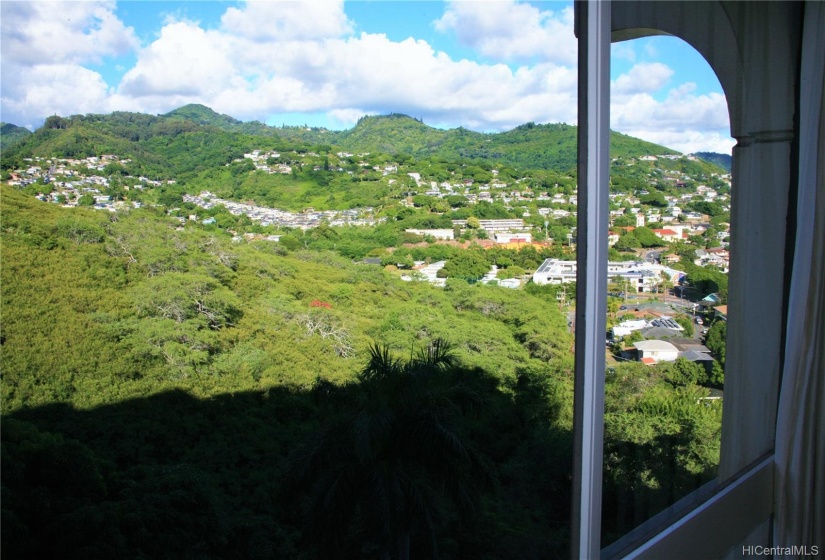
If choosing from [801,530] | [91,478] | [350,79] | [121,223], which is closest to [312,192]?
[350,79]

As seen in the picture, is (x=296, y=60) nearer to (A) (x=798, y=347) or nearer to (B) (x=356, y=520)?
(B) (x=356, y=520)

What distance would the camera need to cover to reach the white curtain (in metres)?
1.57

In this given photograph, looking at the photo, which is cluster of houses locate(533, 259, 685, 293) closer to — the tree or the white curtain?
the tree

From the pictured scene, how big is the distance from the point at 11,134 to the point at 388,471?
2.33m

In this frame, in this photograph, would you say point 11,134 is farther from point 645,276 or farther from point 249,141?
point 249,141

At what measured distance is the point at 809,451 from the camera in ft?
5.22

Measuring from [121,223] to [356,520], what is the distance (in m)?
2.53

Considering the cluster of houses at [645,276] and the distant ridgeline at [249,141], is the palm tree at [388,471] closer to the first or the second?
the cluster of houses at [645,276]

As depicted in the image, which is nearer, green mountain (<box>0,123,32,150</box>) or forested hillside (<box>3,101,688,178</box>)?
green mountain (<box>0,123,32,150</box>)

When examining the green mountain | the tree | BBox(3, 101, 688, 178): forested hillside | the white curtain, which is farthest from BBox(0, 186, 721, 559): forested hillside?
the green mountain

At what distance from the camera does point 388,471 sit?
10.0 feet

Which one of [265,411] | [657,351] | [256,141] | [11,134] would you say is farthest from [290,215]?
[657,351]

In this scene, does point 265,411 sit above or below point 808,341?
below

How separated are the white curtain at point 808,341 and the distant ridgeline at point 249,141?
14.1 inches
